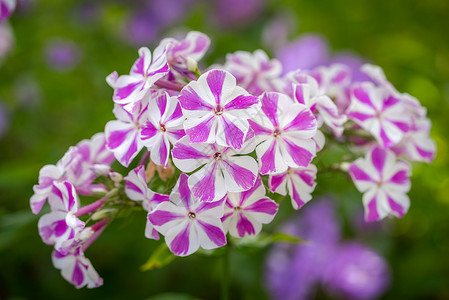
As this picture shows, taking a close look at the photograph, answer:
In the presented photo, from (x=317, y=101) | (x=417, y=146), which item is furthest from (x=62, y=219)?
(x=417, y=146)

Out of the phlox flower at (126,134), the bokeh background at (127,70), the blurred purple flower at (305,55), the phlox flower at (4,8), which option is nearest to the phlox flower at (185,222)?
the phlox flower at (126,134)

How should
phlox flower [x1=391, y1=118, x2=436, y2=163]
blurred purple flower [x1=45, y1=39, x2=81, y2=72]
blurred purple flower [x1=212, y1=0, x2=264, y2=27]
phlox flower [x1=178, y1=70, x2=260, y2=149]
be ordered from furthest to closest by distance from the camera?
blurred purple flower [x1=212, y1=0, x2=264, y2=27], blurred purple flower [x1=45, y1=39, x2=81, y2=72], phlox flower [x1=391, y1=118, x2=436, y2=163], phlox flower [x1=178, y1=70, x2=260, y2=149]

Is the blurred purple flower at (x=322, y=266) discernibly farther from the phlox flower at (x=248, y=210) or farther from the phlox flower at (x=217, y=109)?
the phlox flower at (x=217, y=109)

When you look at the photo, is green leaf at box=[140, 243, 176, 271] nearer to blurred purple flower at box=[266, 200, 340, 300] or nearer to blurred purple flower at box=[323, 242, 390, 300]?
blurred purple flower at box=[266, 200, 340, 300]

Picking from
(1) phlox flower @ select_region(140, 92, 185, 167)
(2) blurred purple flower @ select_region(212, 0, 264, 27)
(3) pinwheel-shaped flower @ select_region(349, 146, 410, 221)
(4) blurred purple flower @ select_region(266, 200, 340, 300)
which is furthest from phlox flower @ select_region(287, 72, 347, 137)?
(2) blurred purple flower @ select_region(212, 0, 264, 27)

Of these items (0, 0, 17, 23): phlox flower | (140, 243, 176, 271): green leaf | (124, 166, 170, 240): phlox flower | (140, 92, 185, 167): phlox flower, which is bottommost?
(140, 243, 176, 271): green leaf

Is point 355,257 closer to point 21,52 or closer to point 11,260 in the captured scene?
point 11,260

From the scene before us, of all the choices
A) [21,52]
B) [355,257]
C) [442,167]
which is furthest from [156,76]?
[21,52]

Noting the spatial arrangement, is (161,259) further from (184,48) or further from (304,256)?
(304,256)
